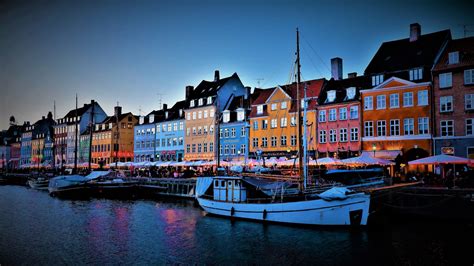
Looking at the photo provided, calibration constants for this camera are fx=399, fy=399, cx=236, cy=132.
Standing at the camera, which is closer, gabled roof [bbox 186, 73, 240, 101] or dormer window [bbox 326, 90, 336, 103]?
dormer window [bbox 326, 90, 336, 103]

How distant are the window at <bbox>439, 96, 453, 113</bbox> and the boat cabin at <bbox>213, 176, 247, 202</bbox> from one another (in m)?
21.5

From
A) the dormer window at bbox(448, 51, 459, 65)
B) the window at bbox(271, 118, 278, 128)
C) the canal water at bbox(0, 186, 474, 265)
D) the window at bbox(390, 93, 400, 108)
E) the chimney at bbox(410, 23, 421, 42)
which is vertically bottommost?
the canal water at bbox(0, 186, 474, 265)

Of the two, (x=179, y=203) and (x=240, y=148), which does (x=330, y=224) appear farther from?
(x=240, y=148)

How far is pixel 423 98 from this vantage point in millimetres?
39406

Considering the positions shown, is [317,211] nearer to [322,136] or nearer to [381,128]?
[381,128]

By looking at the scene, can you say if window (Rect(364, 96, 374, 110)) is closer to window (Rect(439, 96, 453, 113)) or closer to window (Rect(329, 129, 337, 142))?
window (Rect(329, 129, 337, 142))

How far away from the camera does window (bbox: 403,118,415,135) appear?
40.1 m

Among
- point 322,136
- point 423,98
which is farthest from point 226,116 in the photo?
point 423,98

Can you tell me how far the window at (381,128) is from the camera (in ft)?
138

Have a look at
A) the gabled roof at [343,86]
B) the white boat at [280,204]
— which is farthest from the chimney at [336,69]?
the white boat at [280,204]

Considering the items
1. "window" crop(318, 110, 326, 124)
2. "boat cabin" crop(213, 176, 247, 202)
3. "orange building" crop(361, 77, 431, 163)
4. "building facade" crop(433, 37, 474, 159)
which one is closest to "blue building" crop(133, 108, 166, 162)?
"window" crop(318, 110, 326, 124)

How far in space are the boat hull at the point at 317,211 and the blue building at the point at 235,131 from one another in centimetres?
2853

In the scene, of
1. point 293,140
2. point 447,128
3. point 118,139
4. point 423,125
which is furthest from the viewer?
point 118,139

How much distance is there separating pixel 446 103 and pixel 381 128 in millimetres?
6761
